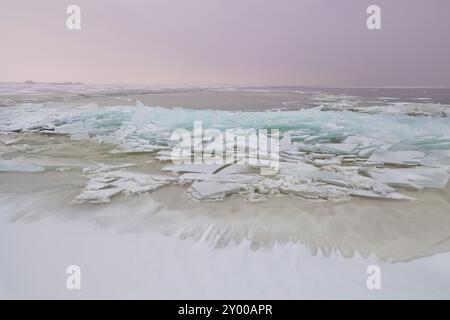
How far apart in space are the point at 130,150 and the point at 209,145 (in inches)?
55.4

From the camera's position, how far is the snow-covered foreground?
196cm

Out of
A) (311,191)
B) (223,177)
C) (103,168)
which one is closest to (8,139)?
(103,168)

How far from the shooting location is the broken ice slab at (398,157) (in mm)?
4598

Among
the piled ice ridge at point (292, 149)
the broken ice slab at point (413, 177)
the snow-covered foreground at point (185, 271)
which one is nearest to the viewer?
the snow-covered foreground at point (185, 271)

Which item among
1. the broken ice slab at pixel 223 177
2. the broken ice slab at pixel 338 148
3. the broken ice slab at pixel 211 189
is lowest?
the broken ice slab at pixel 211 189

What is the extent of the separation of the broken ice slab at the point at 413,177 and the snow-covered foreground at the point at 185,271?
1.61 metres

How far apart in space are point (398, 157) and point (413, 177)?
951mm

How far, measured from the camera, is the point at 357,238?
8.40 feet

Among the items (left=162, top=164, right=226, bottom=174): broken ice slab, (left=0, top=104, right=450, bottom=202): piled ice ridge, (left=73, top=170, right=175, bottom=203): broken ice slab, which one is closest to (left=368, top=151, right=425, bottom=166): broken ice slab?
(left=0, top=104, right=450, bottom=202): piled ice ridge

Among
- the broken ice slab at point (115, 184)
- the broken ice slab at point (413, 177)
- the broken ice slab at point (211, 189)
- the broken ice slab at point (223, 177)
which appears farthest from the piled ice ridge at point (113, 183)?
the broken ice slab at point (413, 177)

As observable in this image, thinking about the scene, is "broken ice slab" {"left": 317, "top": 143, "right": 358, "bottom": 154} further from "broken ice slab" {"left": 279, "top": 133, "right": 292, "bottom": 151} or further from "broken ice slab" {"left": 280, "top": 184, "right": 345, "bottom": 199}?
"broken ice slab" {"left": 280, "top": 184, "right": 345, "bottom": 199}

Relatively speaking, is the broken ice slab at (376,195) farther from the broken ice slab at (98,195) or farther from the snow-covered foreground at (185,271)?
the broken ice slab at (98,195)

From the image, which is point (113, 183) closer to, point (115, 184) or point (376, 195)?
point (115, 184)
